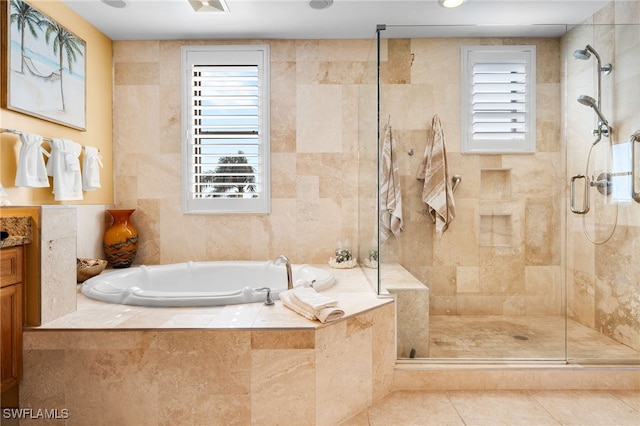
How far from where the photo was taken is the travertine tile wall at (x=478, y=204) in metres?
2.29

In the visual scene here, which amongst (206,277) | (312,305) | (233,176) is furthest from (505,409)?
(233,176)

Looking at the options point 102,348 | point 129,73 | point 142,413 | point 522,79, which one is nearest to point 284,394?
point 142,413

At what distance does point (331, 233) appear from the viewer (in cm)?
308

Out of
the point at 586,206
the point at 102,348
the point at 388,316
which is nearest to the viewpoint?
the point at 102,348

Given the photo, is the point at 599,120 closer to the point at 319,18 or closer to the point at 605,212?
the point at 605,212

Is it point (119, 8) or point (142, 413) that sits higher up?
point (119, 8)

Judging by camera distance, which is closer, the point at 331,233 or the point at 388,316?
the point at 388,316

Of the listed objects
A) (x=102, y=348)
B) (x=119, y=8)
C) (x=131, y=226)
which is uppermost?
(x=119, y=8)

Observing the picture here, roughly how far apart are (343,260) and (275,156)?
3.40ft

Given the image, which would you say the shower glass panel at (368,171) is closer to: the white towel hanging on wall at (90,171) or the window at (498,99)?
the window at (498,99)

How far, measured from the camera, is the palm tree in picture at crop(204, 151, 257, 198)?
3.02m

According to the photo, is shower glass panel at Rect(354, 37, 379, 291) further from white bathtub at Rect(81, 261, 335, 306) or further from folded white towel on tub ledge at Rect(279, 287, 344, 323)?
folded white towel on tub ledge at Rect(279, 287, 344, 323)

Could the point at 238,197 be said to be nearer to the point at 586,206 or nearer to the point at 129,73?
the point at 129,73

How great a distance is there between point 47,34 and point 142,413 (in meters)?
2.36
